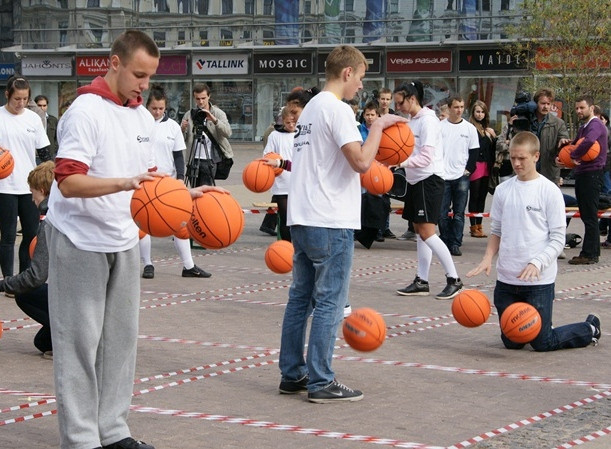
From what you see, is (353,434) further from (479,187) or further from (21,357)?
(479,187)


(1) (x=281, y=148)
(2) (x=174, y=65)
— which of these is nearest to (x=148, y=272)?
(1) (x=281, y=148)

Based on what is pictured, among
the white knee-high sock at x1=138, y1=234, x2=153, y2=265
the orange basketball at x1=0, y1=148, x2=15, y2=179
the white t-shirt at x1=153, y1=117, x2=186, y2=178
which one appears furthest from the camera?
the white t-shirt at x1=153, y1=117, x2=186, y2=178

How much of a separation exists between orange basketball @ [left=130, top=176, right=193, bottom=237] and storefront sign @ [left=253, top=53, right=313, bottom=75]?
41.2m

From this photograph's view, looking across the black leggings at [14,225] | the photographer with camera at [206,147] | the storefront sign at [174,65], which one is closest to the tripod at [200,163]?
the photographer with camera at [206,147]

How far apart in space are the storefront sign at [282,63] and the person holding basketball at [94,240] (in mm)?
41384

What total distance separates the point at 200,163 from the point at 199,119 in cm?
63

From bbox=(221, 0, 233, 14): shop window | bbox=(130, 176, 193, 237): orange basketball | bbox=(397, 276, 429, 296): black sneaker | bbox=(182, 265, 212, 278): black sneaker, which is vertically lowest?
bbox=(182, 265, 212, 278): black sneaker

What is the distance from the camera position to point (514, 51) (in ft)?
131

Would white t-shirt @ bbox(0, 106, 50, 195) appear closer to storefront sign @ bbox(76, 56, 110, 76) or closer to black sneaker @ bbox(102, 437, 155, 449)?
black sneaker @ bbox(102, 437, 155, 449)

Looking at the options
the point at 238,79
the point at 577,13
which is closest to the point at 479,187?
the point at 577,13

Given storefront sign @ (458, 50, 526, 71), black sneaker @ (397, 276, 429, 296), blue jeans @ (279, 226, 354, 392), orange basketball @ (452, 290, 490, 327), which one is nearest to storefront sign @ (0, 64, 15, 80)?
storefront sign @ (458, 50, 526, 71)

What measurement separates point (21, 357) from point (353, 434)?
128 inches

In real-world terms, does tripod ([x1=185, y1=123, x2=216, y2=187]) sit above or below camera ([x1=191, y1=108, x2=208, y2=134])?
below

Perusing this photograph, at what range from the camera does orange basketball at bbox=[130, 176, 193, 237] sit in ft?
18.7
